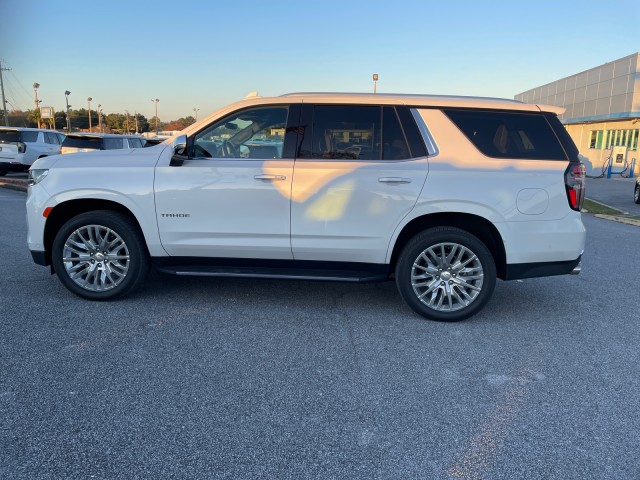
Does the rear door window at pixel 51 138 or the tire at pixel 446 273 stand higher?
the rear door window at pixel 51 138

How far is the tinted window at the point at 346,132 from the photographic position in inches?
192

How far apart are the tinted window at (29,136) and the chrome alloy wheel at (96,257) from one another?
15275 mm

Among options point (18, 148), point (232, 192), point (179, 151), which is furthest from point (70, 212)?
point (18, 148)

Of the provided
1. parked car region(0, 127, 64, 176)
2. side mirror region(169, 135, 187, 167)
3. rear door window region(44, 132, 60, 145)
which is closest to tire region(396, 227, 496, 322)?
side mirror region(169, 135, 187, 167)

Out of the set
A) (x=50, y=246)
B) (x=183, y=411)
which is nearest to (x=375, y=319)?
(x=183, y=411)

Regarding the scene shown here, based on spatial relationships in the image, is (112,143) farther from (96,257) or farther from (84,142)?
(96,257)

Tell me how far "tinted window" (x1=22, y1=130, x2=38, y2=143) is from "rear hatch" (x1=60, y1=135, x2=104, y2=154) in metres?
4.36

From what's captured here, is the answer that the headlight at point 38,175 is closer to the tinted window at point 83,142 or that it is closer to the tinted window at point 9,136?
the tinted window at point 83,142

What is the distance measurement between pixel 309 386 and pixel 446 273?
192 cm

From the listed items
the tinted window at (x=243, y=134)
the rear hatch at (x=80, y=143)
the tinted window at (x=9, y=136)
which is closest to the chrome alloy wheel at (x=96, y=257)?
the tinted window at (x=243, y=134)

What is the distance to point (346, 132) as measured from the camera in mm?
4906

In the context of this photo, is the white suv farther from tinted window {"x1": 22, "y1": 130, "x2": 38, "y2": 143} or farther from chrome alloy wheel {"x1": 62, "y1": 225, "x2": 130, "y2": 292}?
tinted window {"x1": 22, "y1": 130, "x2": 38, "y2": 143}

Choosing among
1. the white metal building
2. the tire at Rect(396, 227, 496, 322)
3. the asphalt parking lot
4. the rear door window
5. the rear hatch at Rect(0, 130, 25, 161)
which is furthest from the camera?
the white metal building

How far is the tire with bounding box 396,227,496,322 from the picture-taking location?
189 inches
